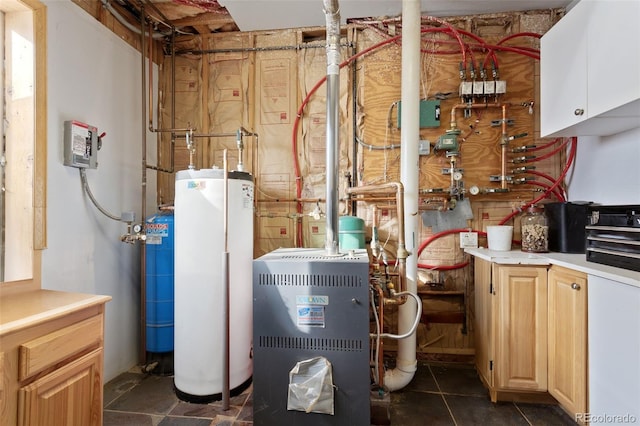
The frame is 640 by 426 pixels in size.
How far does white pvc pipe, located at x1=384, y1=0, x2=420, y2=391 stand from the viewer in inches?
77.5

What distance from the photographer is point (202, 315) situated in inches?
73.0

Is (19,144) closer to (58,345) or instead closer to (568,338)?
(58,345)

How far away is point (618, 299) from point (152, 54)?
11.3 feet

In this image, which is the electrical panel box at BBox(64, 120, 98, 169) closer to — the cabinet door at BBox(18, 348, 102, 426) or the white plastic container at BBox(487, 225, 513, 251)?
the cabinet door at BBox(18, 348, 102, 426)

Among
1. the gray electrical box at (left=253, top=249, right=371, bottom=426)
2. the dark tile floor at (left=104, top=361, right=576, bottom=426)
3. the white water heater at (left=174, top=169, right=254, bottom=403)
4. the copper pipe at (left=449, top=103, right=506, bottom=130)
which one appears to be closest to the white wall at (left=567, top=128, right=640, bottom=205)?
the copper pipe at (left=449, top=103, right=506, bottom=130)

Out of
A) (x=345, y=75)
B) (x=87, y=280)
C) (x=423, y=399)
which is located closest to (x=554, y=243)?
(x=423, y=399)

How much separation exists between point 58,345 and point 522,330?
89.3 inches

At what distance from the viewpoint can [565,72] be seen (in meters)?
1.76

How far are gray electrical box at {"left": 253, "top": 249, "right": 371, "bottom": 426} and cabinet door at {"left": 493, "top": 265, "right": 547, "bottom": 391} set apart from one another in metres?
0.96

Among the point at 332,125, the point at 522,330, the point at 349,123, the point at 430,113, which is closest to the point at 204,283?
the point at 332,125

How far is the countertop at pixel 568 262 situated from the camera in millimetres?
1247

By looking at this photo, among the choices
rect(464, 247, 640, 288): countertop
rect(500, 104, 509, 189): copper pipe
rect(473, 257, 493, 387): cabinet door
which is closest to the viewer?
rect(464, 247, 640, 288): countertop

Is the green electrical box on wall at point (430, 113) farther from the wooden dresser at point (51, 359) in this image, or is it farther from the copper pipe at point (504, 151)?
the wooden dresser at point (51, 359)

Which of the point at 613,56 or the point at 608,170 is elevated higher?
the point at 613,56
